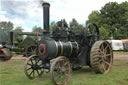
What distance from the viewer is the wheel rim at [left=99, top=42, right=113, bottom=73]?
5555 mm

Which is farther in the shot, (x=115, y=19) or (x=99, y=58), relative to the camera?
(x=115, y=19)

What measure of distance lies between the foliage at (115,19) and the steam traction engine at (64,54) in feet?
79.2

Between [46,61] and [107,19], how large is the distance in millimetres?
27671

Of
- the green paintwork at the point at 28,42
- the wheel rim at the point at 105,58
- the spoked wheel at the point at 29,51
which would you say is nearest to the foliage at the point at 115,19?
the spoked wheel at the point at 29,51

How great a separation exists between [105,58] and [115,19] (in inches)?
1061

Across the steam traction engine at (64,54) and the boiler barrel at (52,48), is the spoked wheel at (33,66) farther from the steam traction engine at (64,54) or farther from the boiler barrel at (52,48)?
the boiler barrel at (52,48)

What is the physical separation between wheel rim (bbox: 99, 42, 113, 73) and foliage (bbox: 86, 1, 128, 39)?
76.9 ft

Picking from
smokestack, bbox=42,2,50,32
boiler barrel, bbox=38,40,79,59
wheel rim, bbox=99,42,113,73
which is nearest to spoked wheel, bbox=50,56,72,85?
boiler barrel, bbox=38,40,79,59

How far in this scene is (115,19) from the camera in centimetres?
3061

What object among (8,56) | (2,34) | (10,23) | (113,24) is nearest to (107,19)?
(113,24)

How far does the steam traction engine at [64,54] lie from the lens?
4348 millimetres

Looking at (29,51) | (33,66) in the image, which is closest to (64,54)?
(33,66)

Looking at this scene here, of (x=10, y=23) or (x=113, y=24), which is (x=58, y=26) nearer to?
(x=113, y=24)

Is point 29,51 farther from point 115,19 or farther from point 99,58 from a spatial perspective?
point 115,19
